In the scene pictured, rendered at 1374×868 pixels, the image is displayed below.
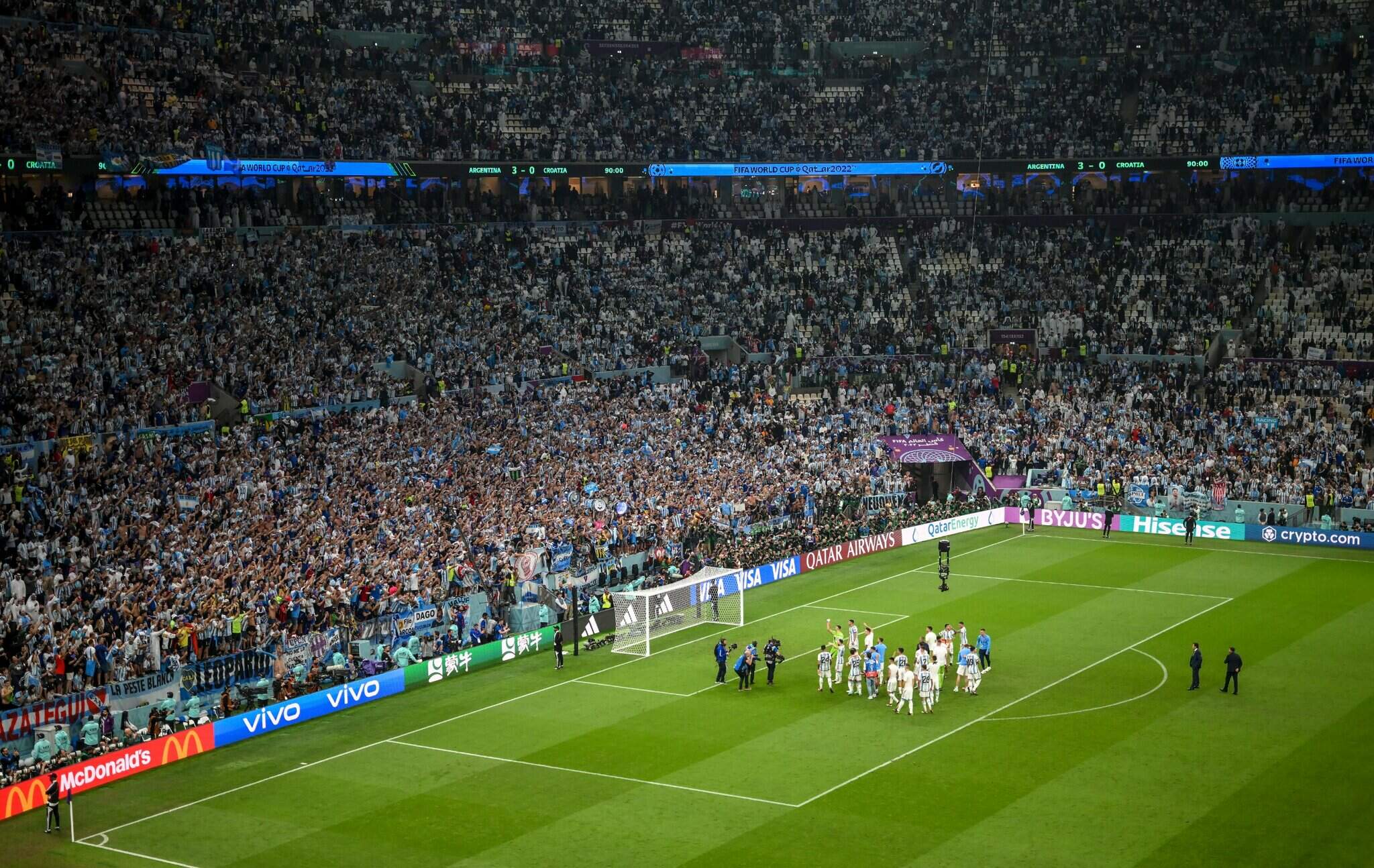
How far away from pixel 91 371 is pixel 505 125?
992 inches

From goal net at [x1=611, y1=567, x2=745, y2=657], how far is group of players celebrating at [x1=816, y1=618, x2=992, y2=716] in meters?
5.38

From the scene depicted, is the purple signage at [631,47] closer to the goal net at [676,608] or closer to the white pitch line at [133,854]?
the goal net at [676,608]

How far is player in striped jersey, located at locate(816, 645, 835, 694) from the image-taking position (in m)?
34.9

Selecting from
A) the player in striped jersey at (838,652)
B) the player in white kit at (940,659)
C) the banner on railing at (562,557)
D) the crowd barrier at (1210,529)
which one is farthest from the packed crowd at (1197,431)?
the player in white kit at (940,659)

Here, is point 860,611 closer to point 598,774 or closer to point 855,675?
point 855,675

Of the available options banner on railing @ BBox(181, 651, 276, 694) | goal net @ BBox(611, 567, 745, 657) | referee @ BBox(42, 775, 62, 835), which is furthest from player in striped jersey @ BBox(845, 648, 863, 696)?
referee @ BBox(42, 775, 62, 835)

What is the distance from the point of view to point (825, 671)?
35031 millimetres

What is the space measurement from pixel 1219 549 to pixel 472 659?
2820cm

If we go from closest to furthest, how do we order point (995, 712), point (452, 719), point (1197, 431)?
point (995, 712), point (452, 719), point (1197, 431)

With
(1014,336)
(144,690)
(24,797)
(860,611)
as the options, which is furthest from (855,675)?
(1014,336)

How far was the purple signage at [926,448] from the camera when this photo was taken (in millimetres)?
56500

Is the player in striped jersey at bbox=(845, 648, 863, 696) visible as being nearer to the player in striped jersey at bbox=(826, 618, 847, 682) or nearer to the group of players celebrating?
the group of players celebrating

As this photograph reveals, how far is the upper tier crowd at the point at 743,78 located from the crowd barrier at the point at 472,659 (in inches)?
824

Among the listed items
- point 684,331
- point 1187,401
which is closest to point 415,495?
point 684,331
